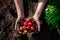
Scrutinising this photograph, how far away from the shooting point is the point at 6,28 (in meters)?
3.08

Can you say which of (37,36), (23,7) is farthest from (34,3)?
(37,36)

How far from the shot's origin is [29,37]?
3.03 meters

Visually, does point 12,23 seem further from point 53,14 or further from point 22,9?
point 53,14

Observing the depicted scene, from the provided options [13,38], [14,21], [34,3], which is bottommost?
[13,38]

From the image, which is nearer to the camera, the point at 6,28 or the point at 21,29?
the point at 21,29

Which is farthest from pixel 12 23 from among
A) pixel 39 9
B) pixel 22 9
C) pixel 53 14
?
pixel 53 14

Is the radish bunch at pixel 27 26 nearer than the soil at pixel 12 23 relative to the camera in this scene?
Yes

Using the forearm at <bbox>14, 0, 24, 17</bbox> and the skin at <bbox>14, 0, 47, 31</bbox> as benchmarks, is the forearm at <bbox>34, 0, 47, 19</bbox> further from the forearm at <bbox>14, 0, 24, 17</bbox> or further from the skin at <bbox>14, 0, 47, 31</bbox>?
the forearm at <bbox>14, 0, 24, 17</bbox>

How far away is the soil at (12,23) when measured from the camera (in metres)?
3.03

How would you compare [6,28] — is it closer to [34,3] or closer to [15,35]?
[15,35]

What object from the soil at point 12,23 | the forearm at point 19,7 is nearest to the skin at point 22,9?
the forearm at point 19,7

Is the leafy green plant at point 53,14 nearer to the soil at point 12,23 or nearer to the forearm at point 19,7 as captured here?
the soil at point 12,23

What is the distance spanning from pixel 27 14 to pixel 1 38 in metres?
0.43

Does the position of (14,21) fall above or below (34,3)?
below
